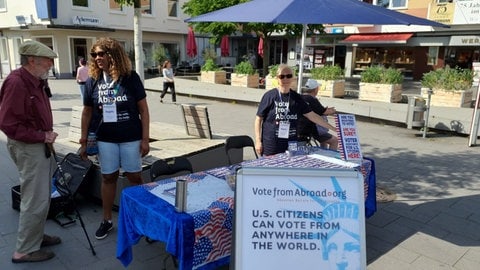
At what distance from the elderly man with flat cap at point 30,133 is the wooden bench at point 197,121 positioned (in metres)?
2.52

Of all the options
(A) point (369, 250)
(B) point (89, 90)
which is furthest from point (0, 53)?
(A) point (369, 250)

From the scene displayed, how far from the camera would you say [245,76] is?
14.9 metres

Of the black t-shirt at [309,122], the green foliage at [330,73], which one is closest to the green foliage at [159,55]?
the green foliage at [330,73]

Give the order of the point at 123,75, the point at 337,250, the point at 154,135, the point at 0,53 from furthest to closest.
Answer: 1. the point at 0,53
2. the point at 154,135
3. the point at 123,75
4. the point at 337,250

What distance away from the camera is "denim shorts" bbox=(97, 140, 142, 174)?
343 cm

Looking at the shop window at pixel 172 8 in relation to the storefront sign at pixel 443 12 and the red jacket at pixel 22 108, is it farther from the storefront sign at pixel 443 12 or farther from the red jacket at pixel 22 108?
the red jacket at pixel 22 108

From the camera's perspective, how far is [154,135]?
19.2 ft

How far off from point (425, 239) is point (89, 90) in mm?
3543

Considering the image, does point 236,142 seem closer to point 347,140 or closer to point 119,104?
point 347,140

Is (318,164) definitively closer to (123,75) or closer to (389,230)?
(389,230)

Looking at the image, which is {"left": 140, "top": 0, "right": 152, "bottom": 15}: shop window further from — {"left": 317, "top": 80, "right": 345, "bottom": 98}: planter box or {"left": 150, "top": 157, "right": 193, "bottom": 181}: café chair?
{"left": 150, "top": 157, "right": 193, "bottom": 181}: café chair

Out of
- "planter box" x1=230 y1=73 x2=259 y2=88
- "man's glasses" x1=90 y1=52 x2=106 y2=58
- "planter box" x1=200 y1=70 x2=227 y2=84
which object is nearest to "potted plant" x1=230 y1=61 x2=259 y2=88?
"planter box" x1=230 y1=73 x2=259 y2=88

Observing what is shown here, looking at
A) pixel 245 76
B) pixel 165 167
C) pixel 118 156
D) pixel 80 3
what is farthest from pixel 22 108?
pixel 80 3

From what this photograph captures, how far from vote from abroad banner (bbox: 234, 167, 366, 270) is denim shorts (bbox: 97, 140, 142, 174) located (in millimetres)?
1594
